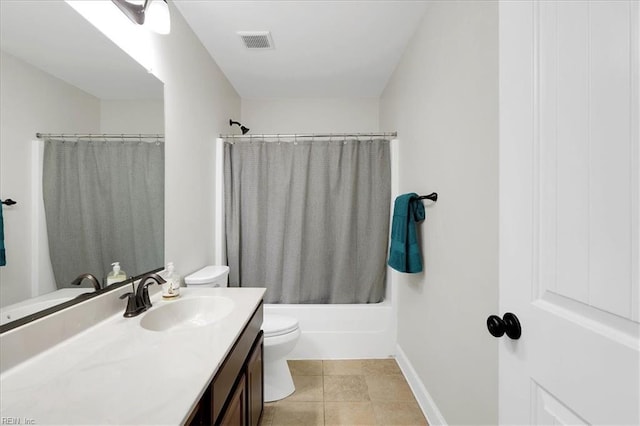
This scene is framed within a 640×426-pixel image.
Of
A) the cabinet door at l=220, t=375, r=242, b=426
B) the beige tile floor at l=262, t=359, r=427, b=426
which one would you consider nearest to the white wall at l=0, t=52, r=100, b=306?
the cabinet door at l=220, t=375, r=242, b=426

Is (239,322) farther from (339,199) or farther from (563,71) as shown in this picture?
(339,199)

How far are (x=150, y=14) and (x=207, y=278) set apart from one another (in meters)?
1.40

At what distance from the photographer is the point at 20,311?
31.0 inches

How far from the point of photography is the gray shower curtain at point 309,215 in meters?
2.28

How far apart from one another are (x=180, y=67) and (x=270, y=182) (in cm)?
103

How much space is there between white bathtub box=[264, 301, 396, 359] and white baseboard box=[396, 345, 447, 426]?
18 centimetres

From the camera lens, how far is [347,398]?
1.73 metres

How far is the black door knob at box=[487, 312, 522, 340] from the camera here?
630mm

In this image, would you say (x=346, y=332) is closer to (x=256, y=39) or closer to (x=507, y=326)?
(x=507, y=326)

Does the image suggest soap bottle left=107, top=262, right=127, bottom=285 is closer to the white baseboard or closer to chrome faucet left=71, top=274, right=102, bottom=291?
chrome faucet left=71, top=274, right=102, bottom=291

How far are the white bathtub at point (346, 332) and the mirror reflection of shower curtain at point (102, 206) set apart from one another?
4.14 feet

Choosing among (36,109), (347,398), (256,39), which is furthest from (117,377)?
(256,39)

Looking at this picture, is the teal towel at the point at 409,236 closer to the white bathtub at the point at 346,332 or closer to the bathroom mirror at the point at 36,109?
the white bathtub at the point at 346,332

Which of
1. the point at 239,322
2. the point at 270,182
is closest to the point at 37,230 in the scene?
the point at 239,322
